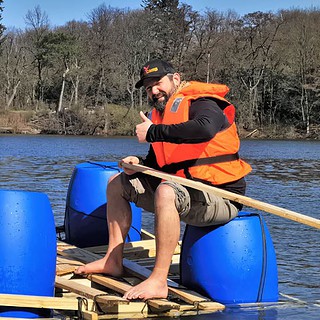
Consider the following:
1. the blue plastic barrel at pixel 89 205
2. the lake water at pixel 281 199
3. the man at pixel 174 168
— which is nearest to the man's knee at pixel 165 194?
the man at pixel 174 168

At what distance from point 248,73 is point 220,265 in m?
61.4

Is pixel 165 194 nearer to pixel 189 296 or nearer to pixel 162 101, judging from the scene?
pixel 189 296

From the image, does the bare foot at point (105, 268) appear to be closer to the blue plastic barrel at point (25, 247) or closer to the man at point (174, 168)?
the man at point (174, 168)

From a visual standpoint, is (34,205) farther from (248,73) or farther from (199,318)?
(248,73)

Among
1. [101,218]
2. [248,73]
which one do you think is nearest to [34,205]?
[101,218]

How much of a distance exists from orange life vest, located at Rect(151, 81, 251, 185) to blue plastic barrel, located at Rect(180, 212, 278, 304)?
0.40 metres

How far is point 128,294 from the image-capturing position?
4945mm

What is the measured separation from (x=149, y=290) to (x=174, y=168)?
3.47 feet

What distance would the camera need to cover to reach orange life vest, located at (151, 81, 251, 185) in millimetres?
5367

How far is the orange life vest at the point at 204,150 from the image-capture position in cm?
537

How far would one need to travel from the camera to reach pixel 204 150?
5.35 m

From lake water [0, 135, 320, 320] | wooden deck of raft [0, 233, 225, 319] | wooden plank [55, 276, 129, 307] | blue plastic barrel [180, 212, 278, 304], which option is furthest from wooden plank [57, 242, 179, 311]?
blue plastic barrel [180, 212, 278, 304]

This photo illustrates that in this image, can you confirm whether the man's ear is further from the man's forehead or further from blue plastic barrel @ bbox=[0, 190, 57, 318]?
blue plastic barrel @ bbox=[0, 190, 57, 318]

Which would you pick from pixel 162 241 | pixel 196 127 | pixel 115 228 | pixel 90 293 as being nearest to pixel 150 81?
pixel 196 127
